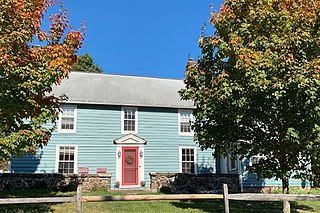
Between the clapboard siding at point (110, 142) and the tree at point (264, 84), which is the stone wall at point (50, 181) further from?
the tree at point (264, 84)

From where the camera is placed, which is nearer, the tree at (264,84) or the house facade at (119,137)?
the tree at (264,84)

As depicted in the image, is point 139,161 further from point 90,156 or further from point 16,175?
point 16,175

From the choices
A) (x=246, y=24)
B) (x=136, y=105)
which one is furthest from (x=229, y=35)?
(x=136, y=105)

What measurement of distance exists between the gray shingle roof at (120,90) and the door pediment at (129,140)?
2.01 metres

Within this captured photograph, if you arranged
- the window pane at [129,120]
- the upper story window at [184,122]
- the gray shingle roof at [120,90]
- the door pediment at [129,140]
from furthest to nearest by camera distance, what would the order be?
the upper story window at [184,122], the window pane at [129,120], the gray shingle roof at [120,90], the door pediment at [129,140]

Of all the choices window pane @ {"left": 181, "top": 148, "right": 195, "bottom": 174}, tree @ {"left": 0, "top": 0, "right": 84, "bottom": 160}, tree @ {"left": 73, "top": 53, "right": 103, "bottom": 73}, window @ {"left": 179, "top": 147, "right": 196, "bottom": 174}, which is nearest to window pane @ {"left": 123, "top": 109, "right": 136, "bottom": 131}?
window @ {"left": 179, "top": 147, "right": 196, "bottom": 174}

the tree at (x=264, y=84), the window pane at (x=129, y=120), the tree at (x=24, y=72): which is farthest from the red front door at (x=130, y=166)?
the tree at (x=24, y=72)

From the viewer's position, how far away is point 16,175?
14.6 m

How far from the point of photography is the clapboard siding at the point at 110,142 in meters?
17.2

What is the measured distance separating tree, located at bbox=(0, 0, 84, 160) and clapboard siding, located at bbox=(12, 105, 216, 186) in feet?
28.6

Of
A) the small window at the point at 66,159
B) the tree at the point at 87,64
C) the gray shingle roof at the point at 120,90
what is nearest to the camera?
the small window at the point at 66,159

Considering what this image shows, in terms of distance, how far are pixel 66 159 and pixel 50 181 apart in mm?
2542

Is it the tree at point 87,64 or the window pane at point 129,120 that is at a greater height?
the tree at point 87,64

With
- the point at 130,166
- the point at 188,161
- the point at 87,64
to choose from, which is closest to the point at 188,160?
the point at 188,161
